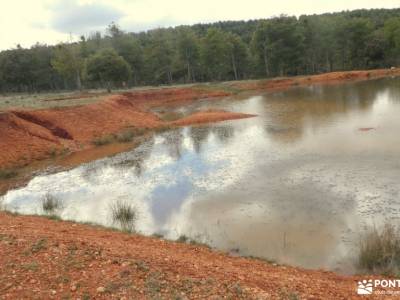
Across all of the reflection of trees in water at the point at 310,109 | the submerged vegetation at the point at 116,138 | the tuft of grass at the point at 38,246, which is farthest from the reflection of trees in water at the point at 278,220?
the submerged vegetation at the point at 116,138

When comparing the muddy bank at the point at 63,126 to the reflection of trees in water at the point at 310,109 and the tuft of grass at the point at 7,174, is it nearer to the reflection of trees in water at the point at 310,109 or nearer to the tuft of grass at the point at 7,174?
the tuft of grass at the point at 7,174

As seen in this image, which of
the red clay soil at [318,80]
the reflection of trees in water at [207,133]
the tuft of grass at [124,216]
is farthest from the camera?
the red clay soil at [318,80]

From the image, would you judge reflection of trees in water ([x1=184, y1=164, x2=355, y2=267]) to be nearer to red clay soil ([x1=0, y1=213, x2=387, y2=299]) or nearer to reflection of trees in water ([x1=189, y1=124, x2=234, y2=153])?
red clay soil ([x1=0, y1=213, x2=387, y2=299])

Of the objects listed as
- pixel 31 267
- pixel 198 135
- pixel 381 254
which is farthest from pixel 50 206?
pixel 198 135

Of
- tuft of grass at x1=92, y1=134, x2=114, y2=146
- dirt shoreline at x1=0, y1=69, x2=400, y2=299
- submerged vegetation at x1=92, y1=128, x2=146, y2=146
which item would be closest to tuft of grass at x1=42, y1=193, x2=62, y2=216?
dirt shoreline at x1=0, y1=69, x2=400, y2=299

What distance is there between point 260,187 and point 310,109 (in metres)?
20.6

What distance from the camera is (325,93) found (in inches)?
1754

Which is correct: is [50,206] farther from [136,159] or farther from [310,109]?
[310,109]

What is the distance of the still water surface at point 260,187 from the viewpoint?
10.8 m

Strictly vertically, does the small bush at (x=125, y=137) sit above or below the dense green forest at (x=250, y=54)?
below

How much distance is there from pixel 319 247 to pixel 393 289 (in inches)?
107

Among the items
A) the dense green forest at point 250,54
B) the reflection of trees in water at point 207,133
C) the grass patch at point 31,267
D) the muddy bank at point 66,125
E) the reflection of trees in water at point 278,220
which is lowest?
the reflection of trees in water at point 278,220

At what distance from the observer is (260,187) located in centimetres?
1499

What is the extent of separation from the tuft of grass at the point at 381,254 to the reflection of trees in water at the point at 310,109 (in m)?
13.8
